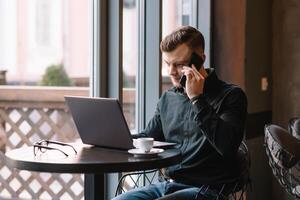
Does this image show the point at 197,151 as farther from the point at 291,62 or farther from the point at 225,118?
the point at 291,62

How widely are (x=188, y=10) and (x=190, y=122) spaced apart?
1794 mm

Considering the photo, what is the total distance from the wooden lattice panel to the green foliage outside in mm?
151

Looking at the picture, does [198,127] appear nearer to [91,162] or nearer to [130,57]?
[91,162]

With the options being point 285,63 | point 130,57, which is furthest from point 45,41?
point 285,63

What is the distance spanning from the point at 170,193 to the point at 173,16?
5.83 ft

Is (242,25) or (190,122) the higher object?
(242,25)

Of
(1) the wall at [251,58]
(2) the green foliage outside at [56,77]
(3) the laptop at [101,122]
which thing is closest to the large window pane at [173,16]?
(1) the wall at [251,58]

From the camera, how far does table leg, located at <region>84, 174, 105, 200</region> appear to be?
2.19 meters

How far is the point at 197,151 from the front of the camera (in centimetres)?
230

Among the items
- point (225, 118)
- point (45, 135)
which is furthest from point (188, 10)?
point (225, 118)

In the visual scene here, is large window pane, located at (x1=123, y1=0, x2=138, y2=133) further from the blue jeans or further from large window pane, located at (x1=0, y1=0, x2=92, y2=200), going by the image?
the blue jeans

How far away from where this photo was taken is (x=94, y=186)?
2189mm

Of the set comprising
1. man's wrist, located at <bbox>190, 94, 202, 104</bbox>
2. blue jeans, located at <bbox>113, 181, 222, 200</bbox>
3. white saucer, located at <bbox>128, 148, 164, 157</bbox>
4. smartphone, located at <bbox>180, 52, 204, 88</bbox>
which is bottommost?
blue jeans, located at <bbox>113, 181, 222, 200</bbox>

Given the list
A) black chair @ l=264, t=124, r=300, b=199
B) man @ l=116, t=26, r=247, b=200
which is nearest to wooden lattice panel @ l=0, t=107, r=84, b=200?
man @ l=116, t=26, r=247, b=200
